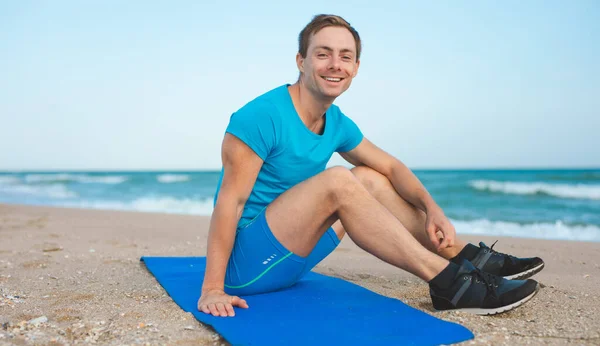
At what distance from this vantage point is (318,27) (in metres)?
2.76

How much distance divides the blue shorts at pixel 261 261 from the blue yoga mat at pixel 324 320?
0.29 ft

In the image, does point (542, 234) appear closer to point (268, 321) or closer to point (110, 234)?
point (110, 234)

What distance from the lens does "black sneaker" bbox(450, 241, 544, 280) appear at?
9.39 feet

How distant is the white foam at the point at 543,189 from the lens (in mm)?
15195

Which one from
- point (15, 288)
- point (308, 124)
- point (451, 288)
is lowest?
point (15, 288)

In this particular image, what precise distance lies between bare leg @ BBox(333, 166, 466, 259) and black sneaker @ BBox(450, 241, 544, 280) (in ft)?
0.23

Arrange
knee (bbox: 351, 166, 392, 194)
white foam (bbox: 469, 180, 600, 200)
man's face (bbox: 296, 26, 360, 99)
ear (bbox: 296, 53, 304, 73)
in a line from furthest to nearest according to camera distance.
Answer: white foam (bbox: 469, 180, 600, 200)
knee (bbox: 351, 166, 392, 194)
ear (bbox: 296, 53, 304, 73)
man's face (bbox: 296, 26, 360, 99)

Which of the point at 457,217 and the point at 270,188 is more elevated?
the point at 270,188

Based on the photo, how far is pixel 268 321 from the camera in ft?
7.88

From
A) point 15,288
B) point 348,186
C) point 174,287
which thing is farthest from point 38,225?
point 348,186

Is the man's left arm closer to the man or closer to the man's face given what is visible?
the man

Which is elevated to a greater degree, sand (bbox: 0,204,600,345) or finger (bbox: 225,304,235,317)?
finger (bbox: 225,304,235,317)

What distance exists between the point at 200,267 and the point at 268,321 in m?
1.61

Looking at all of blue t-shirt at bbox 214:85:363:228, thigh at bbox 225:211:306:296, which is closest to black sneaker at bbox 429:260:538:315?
thigh at bbox 225:211:306:296
